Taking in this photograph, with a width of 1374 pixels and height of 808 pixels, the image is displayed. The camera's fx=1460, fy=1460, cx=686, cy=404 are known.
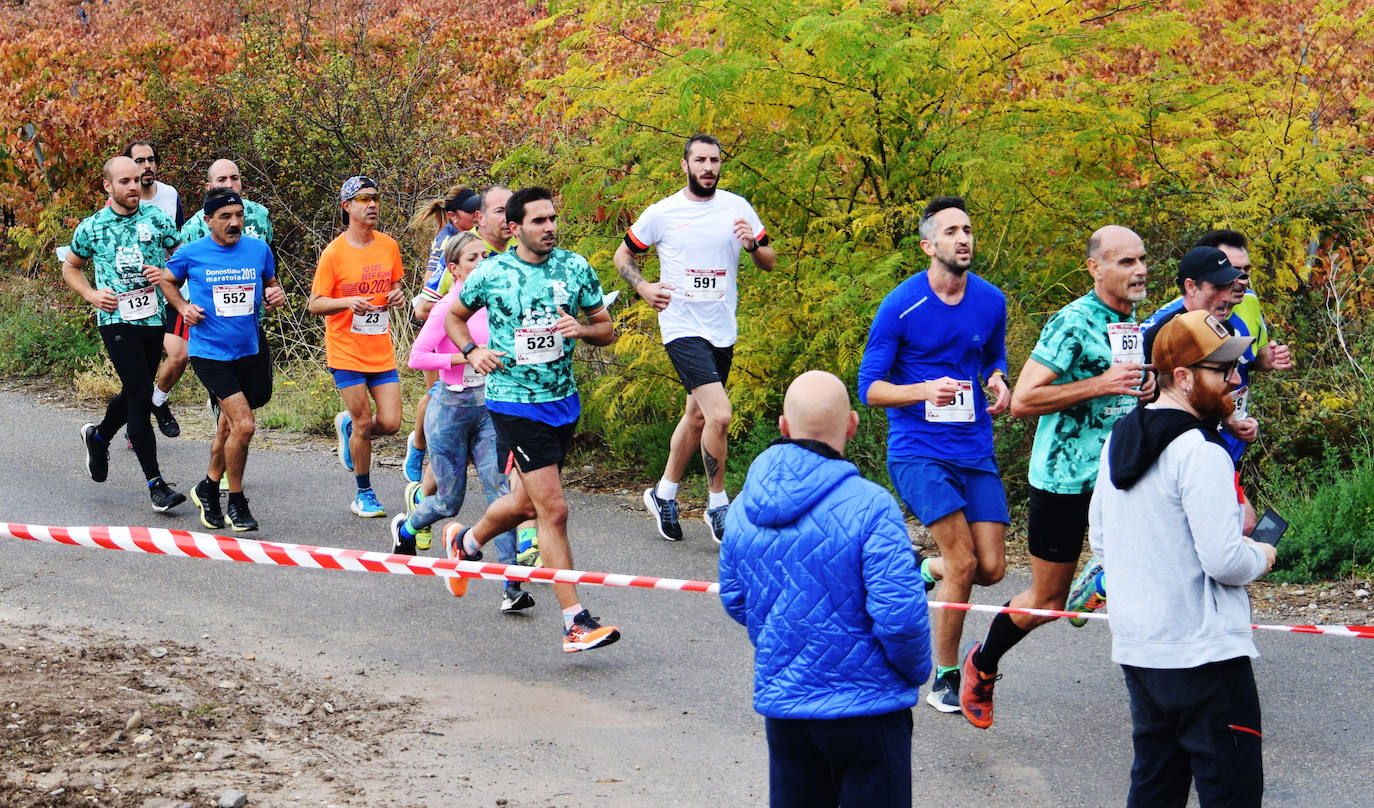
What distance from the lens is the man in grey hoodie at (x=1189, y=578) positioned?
145 inches

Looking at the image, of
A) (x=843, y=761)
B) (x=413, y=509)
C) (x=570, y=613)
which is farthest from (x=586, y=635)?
(x=843, y=761)

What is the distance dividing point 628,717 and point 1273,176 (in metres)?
5.49

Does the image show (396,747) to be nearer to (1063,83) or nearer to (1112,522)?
(1112,522)

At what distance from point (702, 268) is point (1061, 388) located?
311 centimetres

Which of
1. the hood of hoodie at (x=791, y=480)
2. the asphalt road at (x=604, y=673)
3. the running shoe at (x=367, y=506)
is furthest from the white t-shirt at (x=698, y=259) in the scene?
the hood of hoodie at (x=791, y=480)

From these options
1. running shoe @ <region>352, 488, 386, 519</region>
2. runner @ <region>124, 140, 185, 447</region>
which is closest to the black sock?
running shoe @ <region>352, 488, 386, 519</region>

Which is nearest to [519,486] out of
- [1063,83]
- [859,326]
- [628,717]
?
[628,717]

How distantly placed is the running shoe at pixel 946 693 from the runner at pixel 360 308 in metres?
4.25

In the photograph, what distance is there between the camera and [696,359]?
813 cm

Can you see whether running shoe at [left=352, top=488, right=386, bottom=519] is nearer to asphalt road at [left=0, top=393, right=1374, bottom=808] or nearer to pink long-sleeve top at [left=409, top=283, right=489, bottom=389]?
asphalt road at [left=0, top=393, right=1374, bottom=808]

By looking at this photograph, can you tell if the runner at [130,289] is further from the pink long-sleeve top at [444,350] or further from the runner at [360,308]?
the pink long-sleeve top at [444,350]

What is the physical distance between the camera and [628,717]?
5.80m

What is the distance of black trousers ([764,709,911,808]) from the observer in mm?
3578

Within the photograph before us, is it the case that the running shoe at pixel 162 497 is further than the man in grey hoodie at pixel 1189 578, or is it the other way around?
the running shoe at pixel 162 497
